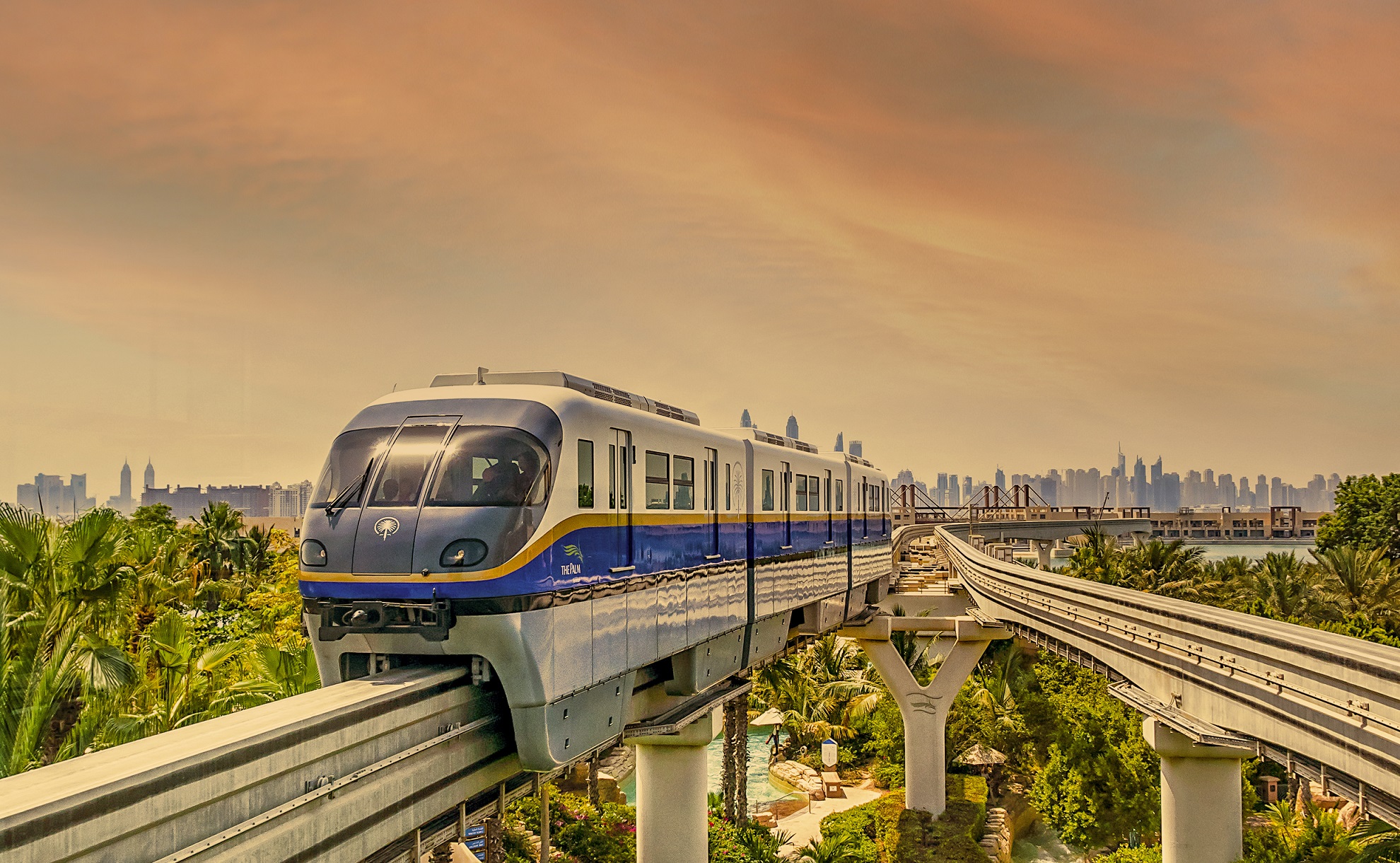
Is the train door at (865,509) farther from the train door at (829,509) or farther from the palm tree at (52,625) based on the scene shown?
the palm tree at (52,625)

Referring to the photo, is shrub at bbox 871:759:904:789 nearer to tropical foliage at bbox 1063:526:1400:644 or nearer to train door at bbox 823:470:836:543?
tropical foliage at bbox 1063:526:1400:644

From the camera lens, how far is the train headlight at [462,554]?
334 inches

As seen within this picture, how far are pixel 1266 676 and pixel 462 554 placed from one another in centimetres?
914

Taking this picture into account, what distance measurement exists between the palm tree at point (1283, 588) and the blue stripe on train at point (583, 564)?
109ft

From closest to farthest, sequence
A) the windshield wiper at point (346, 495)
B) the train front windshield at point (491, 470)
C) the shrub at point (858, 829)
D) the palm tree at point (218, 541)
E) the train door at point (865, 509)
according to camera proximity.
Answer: the train front windshield at point (491, 470), the windshield wiper at point (346, 495), the train door at point (865, 509), the shrub at point (858, 829), the palm tree at point (218, 541)

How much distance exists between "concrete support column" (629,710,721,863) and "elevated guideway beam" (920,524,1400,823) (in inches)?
330

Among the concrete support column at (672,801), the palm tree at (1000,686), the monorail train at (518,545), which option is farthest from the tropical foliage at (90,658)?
the palm tree at (1000,686)

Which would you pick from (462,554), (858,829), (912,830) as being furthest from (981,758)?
(462,554)

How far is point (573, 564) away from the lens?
31.7 feet

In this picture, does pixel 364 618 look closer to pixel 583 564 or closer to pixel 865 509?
pixel 583 564

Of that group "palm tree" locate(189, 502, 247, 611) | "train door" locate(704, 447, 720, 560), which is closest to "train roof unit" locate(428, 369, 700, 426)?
"train door" locate(704, 447, 720, 560)

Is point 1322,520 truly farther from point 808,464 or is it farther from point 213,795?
point 213,795

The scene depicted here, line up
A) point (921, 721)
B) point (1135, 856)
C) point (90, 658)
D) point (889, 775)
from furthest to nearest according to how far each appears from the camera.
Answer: point (889, 775), point (921, 721), point (1135, 856), point (90, 658)

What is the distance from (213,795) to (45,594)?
423 inches
